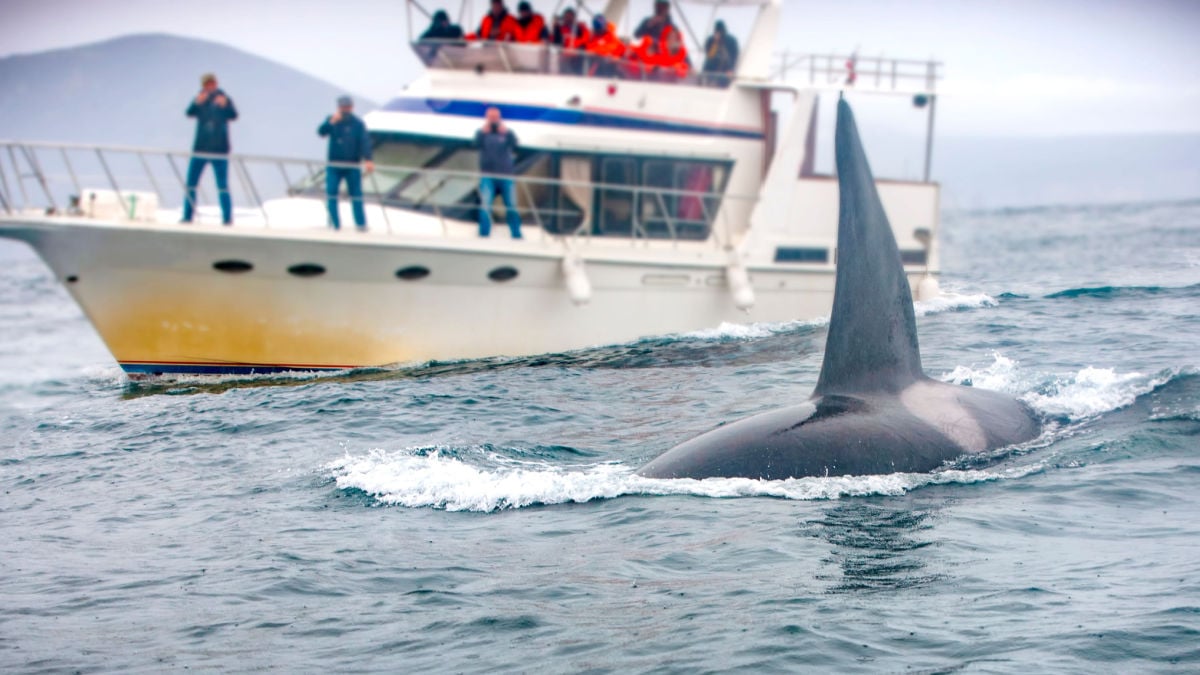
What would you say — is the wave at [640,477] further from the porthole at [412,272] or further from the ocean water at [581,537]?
the porthole at [412,272]

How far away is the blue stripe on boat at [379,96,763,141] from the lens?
2033 centimetres

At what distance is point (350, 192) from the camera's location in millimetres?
18438

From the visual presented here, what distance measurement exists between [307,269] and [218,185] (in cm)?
162

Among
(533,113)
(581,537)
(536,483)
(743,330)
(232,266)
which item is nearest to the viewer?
(581,537)

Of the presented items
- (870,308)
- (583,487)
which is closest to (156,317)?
(583,487)

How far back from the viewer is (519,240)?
18938mm

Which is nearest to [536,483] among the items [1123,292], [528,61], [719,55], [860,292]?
[860,292]

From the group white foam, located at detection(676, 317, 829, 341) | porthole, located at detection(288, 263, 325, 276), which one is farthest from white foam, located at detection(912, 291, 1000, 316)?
porthole, located at detection(288, 263, 325, 276)

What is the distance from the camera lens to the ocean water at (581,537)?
665 centimetres

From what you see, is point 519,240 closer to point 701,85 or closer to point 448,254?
point 448,254

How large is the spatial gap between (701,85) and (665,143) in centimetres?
139

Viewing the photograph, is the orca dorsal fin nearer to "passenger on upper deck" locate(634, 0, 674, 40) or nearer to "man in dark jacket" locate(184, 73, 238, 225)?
"man in dark jacket" locate(184, 73, 238, 225)

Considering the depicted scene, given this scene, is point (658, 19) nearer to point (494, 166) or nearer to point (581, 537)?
point (494, 166)

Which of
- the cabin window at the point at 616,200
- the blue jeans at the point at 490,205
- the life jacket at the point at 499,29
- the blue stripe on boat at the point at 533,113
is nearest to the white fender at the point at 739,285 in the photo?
the cabin window at the point at 616,200
